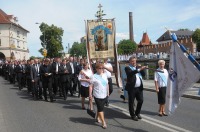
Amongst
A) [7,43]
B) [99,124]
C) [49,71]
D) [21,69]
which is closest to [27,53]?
[7,43]

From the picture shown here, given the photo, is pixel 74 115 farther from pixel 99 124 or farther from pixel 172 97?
pixel 172 97

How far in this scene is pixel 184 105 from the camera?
11.7 meters

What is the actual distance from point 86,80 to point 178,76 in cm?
414

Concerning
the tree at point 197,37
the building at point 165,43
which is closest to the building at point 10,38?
the building at point 165,43

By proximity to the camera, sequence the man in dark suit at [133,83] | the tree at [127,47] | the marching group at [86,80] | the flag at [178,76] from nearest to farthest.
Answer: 1. the flag at [178,76]
2. the marching group at [86,80]
3. the man in dark suit at [133,83]
4. the tree at [127,47]

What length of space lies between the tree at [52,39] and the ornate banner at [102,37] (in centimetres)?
4489

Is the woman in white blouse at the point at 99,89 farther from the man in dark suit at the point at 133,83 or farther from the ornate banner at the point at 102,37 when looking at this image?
the ornate banner at the point at 102,37

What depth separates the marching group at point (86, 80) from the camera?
8.28 metres

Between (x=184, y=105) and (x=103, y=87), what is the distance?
15.1 feet

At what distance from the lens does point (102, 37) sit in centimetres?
1382

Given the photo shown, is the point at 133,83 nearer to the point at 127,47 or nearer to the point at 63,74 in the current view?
the point at 63,74

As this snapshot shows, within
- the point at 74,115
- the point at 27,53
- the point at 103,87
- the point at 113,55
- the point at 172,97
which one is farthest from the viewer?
the point at 27,53

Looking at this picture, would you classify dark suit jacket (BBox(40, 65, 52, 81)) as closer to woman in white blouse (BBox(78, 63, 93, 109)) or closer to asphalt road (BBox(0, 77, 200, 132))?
asphalt road (BBox(0, 77, 200, 132))

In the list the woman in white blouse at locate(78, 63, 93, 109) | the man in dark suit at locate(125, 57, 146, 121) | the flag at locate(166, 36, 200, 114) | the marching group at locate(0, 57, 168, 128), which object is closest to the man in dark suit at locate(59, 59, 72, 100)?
the marching group at locate(0, 57, 168, 128)
